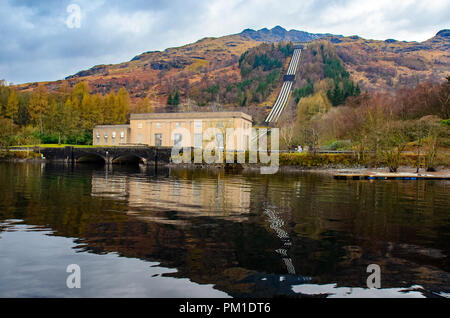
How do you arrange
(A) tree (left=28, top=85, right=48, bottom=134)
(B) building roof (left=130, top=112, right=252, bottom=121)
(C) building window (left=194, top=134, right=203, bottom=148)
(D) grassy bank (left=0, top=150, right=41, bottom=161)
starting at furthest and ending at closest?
(A) tree (left=28, top=85, right=48, bottom=134), (C) building window (left=194, top=134, right=203, bottom=148), (B) building roof (left=130, top=112, right=252, bottom=121), (D) grassy bank (left=0, top=150, right=41, bottom=161)

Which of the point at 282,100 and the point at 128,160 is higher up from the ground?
the point at 282,100

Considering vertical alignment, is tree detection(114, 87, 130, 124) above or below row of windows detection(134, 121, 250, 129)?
above

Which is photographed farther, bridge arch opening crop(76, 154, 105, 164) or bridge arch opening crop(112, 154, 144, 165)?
bridge arch opening crop(76, 154, 105, 164)

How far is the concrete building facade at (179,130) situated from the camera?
73.9m

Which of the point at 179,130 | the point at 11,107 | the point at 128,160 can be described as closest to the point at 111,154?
the point at 128,160

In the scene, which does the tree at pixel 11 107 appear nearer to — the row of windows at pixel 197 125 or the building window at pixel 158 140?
the row of windows at pixel 197 125

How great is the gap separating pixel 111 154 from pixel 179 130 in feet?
56.6

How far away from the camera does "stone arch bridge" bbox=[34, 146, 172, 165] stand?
206 ft

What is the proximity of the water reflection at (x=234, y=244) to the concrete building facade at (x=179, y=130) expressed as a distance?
5306cm

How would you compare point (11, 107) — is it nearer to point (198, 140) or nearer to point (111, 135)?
point (111, 135)

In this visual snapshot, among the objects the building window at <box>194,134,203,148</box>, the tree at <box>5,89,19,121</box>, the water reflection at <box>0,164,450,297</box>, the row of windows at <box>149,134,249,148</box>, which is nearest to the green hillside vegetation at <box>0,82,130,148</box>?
the tree at <box>5,89,19,121</box>

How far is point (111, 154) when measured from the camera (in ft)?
215

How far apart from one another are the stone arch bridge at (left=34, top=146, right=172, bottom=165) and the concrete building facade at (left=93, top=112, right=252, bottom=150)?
9.27 metres

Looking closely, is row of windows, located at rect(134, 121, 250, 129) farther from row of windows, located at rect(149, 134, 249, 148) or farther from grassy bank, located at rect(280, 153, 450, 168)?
grassy bank, located at rect(280, 153, 450, 168)
